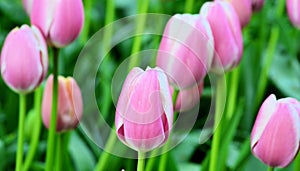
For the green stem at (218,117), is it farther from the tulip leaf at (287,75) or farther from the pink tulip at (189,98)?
the tulip leaf at (287,75)

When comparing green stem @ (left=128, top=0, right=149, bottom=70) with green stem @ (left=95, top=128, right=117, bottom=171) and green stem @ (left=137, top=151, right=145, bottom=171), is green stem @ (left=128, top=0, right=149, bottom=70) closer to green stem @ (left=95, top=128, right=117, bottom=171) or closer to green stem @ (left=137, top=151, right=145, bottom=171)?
green stem @ (left=95, top=128, right=117, bottom=171)

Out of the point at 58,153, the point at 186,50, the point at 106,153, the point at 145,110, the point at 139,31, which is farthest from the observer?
the point at 139,31

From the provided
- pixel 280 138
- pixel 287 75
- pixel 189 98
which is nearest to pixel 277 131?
pixel 280 138

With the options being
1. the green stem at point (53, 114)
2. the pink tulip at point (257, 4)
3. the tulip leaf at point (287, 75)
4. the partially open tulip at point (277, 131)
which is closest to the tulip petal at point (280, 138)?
the partially open tulip at point (277, 131)

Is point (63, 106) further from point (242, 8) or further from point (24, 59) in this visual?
point (242, 8)

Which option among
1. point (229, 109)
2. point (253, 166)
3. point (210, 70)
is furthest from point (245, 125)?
point (210, 70)

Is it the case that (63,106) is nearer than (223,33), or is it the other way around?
(223,33)

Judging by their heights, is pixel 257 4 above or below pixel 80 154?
above
